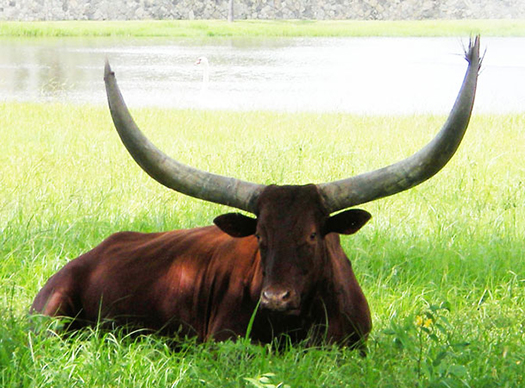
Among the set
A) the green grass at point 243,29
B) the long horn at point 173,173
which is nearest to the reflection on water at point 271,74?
the green grass at point 243,29

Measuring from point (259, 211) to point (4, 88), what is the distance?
54.4 ft

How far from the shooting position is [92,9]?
42.9m

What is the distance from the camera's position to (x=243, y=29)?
38281mm

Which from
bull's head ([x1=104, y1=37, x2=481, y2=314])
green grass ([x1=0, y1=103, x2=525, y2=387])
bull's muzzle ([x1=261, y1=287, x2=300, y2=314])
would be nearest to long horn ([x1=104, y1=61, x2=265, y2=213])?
bull's head ([x1=104, y1=37, x2=481, y2=314])

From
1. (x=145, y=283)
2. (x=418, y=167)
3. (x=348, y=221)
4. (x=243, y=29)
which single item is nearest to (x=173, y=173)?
(x=145, y=283)

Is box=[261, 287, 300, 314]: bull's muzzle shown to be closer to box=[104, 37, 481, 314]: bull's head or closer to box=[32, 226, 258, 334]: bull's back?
box=[104, 37, 481, 314]: bull's head

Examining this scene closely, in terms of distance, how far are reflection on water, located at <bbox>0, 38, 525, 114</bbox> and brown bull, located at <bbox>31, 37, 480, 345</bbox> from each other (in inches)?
407

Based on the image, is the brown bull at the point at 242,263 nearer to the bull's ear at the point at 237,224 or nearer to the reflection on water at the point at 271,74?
the bull's ear at the point at 237,224

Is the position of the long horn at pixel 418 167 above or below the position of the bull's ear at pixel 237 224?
above

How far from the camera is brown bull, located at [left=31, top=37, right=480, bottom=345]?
376 cm

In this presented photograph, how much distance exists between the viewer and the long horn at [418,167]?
374cm

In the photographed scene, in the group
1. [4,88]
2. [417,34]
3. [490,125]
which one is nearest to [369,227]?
[490,125]

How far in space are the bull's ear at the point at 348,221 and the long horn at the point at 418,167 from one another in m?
0.06

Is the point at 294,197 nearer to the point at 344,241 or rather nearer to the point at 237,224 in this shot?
the point at 237,224
